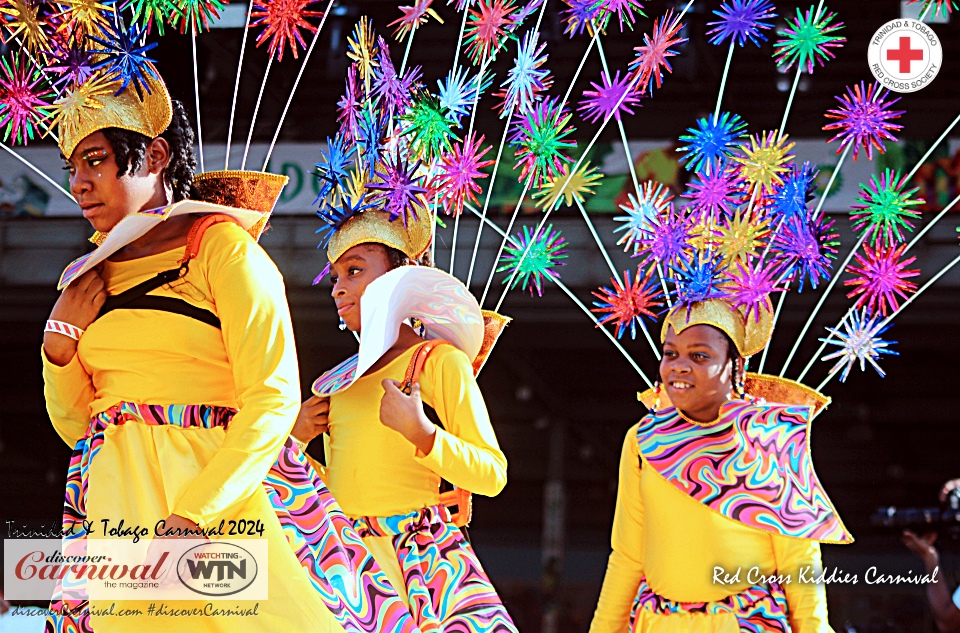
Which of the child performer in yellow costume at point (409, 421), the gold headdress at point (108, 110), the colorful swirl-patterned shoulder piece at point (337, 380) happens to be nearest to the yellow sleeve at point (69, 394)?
the gold headdress at point (108, 110)

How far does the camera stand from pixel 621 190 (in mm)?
8453

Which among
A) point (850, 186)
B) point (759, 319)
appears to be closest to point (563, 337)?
point (850, 186)

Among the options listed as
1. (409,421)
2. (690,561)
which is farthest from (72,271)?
(690,561)

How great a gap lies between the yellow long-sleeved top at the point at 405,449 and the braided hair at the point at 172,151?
2.71ft

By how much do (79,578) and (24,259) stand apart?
7133 mm

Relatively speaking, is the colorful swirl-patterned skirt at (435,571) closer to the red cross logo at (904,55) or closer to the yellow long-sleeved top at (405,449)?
the yellow long-sleeved top at (405,449)

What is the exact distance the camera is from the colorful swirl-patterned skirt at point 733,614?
3422mm

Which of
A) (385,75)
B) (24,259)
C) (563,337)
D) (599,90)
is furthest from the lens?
(563,337)

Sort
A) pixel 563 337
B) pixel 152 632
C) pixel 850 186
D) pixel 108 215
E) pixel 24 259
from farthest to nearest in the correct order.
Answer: pixel 563 337
pixel 24 259
pixel 850 186
pixel 108 215
pixel 152 632

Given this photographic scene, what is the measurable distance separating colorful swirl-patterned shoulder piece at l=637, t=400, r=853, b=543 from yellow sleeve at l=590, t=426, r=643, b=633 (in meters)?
0.11

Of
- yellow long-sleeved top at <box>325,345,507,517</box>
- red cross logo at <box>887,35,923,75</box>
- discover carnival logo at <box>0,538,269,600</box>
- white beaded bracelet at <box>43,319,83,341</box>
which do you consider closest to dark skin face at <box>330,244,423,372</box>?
yellow long-sleeved top at <box>325,345,507,517</box>

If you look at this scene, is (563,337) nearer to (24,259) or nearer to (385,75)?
(24,259)

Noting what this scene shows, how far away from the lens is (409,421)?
9.64ft

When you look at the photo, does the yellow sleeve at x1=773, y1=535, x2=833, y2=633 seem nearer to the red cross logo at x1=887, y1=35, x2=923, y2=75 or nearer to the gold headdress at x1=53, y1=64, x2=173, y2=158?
the gold headdress at x1=53, y1=64, x2=173, y2=158
